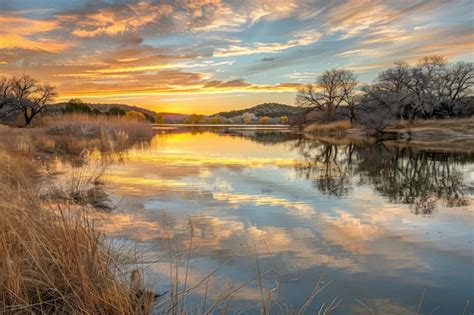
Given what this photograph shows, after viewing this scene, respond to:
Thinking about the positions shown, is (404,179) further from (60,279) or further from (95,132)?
(95,132)

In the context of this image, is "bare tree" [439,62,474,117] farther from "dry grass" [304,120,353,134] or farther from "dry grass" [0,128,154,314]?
"dry grass" [0,128,154,314]

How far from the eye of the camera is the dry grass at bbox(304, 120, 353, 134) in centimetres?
6538

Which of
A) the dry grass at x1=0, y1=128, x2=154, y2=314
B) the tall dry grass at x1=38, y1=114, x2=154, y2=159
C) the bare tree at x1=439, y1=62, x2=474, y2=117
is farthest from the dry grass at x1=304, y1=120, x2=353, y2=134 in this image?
the dry grass at x1=0, y1=128, x2=154, y2=314

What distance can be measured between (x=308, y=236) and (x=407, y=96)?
56.9m

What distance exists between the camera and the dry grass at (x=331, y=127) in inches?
2574

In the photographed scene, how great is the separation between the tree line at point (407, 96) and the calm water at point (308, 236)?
43041 millimetres

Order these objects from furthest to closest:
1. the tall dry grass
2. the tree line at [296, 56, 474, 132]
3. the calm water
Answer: the tree line at [296, 56, 474, 132] → the tall dry grass → the calm water

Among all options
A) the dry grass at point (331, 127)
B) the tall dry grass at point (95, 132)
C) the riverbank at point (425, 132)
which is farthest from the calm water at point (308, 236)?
the dry grass at point (331, 127)

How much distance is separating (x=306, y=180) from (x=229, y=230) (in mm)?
7213

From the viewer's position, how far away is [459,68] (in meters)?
67.8

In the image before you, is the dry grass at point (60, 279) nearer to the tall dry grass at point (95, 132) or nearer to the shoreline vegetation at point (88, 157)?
the shoreline vegetation at point (88, 157)

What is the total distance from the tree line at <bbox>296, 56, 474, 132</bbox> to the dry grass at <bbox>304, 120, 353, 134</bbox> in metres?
1.54

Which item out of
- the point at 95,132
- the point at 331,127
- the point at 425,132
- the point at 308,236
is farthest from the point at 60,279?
the point at 331,127

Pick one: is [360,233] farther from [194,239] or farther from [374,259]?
[194,239]
